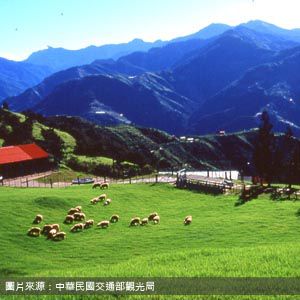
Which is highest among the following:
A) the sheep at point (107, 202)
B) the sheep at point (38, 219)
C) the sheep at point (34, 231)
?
the sheep at point (107, 202)

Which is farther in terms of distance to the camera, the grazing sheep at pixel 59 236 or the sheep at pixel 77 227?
the sheep at pixel 77 227

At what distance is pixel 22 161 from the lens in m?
106

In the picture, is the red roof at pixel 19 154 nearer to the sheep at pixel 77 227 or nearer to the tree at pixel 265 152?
the tree at pixel 265 152

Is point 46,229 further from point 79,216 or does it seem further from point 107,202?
point 107,202

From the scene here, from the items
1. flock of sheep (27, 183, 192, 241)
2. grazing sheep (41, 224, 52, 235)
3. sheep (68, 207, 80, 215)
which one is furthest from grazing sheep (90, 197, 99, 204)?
grazing sheep (41, 224, 52, 235)

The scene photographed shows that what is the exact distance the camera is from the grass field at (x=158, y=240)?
25359 millimetres

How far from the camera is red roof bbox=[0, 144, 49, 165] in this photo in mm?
103200

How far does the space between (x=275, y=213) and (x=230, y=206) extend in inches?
351

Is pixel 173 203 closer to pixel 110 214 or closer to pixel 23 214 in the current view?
pixel 110 214

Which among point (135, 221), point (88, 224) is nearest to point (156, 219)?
point (135, 221)

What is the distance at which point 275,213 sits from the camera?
168 feet

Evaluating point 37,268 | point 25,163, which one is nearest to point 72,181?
point 25,163

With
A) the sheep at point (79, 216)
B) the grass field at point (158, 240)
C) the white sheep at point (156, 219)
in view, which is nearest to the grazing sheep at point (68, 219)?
the sheep at point (79, 216)

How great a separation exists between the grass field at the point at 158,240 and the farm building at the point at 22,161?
136 ft
